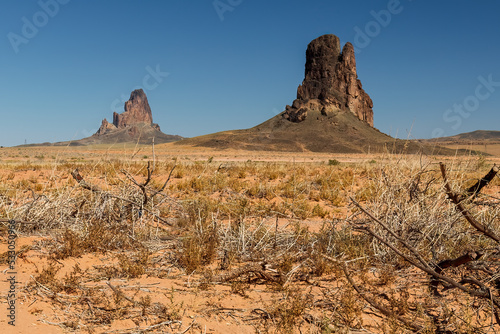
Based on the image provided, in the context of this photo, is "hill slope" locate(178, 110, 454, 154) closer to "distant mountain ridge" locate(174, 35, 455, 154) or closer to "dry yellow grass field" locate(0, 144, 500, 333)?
"distant mountain ridge" locate(174, 35, 455, 154)

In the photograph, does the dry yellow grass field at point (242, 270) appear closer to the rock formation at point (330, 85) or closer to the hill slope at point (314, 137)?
the hill slope at point (314, 137)

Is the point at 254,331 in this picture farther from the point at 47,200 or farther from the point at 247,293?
the point at 47,200

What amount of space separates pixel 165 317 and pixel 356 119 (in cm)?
8694

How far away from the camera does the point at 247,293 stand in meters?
3.24

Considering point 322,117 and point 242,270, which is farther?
point 322,117

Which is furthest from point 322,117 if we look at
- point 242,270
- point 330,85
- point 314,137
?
point 242,270

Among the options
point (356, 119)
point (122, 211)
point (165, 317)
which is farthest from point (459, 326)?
point (356, 119)

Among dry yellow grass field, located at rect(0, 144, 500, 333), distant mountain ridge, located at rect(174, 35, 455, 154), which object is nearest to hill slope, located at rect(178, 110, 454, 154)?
distant mountain ridge, located at rect(174, 35, 455, 154)

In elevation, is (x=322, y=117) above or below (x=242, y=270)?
above

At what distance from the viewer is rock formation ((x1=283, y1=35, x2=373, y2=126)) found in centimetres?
8606

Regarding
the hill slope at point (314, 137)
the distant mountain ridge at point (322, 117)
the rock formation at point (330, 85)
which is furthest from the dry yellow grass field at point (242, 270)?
the rock formation at point (330, 85)

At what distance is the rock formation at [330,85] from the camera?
86.1m

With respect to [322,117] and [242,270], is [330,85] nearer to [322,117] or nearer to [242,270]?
[322,117]

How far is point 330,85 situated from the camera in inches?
3442
